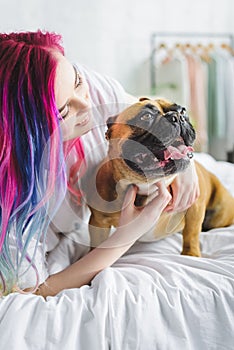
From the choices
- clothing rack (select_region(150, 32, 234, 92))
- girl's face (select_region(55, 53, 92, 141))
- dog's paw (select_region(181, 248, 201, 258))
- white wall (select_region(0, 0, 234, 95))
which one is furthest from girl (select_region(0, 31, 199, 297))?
clothing rack (select_region(150, 32, 234, 92))

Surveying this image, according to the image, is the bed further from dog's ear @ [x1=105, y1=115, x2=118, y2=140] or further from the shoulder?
the shoulder

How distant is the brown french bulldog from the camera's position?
1.08m

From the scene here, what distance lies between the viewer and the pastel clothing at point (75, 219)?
1266 mm

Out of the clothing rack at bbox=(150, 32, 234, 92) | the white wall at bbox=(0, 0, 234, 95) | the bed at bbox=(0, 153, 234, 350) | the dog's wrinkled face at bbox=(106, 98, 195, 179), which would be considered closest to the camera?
the bed at bbox=(0, 153, 234, 350)

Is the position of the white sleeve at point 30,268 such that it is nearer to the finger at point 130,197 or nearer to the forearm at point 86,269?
the forearm at point 86,269

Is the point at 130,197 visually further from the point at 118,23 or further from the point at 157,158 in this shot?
the point at 118,23

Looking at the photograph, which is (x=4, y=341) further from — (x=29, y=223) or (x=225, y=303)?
(x=225, y=303)

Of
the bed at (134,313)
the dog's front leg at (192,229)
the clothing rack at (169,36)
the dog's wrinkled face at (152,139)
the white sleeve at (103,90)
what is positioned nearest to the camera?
the bed at (134,313)

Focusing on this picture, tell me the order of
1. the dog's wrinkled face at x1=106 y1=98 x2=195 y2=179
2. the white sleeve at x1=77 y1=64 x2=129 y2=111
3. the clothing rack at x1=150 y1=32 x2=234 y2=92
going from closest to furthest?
the dog's wrinkled face at x1=106 y1=98 x2=195 y2=179 → the white sleeve at x1=77 y1=64 x2=129 y2=111 → the clothing rack at x1=150 y1=32 x2=234 y2=92

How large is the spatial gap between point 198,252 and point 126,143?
375 millimetres

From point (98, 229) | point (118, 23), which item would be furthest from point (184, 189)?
point (118, 23)

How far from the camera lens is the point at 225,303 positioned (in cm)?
106

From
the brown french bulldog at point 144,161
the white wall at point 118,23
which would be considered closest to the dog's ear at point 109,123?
the brown french bulldog at point 144,161

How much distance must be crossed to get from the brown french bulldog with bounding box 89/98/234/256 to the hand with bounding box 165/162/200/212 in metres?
0.03
